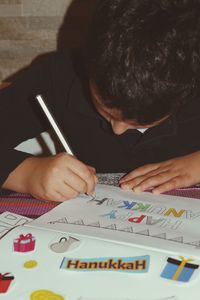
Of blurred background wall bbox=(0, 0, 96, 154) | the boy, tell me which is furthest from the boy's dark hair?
blurred background wall bbox=(0, 0, 96, 154)

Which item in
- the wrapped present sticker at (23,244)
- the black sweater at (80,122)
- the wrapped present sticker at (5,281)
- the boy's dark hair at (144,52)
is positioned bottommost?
the black sweater at (80,122)

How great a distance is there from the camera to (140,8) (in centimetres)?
54

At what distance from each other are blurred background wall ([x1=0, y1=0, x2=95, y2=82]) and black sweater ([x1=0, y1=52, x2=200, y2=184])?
299mm

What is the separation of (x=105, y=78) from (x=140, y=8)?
0.09m

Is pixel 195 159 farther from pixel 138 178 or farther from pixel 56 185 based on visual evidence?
→ pixel 56 185

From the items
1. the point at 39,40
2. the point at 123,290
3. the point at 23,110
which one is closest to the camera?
the point at 123,290

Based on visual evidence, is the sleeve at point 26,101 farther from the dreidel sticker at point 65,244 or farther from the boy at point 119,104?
the dreidel sticker at point 65,244

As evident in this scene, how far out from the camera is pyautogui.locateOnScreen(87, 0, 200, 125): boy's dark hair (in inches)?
20.9

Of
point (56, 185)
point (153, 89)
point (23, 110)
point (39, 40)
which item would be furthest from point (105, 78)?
point (39, 40)

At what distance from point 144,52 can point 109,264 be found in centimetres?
25

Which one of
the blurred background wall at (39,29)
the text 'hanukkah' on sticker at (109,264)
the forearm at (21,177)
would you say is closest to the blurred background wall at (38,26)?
the blurred background wall at (39,29)

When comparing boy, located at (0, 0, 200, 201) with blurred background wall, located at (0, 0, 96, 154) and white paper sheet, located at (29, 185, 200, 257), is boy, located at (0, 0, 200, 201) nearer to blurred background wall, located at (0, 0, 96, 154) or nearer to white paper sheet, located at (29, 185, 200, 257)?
white paper sheet, located at (29, 185, 200, 257)

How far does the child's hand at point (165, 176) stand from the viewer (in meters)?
0.64

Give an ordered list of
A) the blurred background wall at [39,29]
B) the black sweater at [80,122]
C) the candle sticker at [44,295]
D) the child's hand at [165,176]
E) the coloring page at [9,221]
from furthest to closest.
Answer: the blurred background wall at [39,29]
the black sweater at [80,122]
the child's hand at [165,176]
the coloring page at [9,221]
the candle sticker at [44,295]
